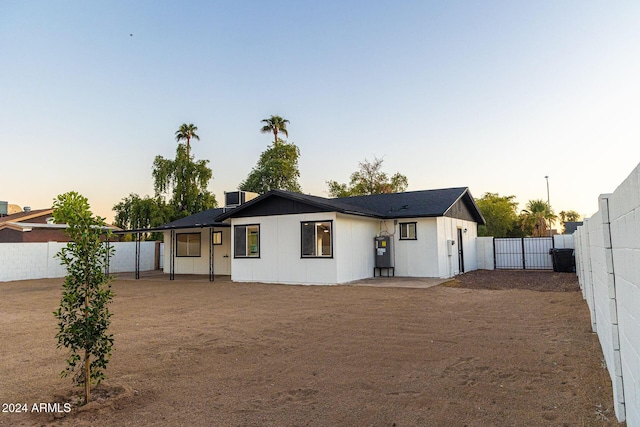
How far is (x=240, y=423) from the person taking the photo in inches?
118

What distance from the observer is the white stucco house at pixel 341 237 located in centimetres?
1290

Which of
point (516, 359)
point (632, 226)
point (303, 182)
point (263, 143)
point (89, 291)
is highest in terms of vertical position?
point (263, 143)

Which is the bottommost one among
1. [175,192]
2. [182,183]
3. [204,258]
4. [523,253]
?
[523,253]

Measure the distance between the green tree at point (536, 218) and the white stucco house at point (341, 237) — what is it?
634 inches

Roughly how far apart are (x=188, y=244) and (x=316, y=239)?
885 cm

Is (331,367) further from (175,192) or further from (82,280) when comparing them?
(175,192)

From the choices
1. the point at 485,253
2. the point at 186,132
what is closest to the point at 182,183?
the point at 186,132

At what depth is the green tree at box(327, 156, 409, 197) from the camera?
36.9m

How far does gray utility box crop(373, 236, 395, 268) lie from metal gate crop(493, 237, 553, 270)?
756 centimetres

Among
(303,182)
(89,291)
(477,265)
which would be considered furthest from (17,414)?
(303,182)

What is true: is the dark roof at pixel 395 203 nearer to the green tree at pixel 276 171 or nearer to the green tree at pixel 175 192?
the green tree at pixel 276 171

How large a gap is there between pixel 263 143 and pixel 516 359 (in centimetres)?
3363

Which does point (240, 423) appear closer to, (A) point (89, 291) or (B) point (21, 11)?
(A) point (89, 291)

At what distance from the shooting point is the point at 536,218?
1182 inches
